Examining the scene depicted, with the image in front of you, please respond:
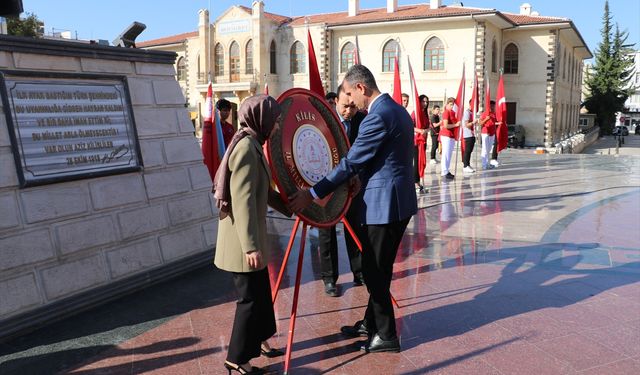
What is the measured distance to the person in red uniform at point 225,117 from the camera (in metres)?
8.18

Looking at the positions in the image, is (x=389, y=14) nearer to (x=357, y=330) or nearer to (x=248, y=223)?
(x=357, y=330)

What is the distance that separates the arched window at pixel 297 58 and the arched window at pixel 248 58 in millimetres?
3003

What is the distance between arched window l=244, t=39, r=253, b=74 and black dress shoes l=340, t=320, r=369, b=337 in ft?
122

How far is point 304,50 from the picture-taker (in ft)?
127

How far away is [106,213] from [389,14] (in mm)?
34075

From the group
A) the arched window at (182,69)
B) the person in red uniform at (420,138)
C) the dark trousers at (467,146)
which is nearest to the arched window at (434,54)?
the dark trousers at (467,146)

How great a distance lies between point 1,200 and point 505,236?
19.4ft

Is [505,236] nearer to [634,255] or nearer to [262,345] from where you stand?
[634,255]

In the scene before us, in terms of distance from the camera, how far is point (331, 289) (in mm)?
5062

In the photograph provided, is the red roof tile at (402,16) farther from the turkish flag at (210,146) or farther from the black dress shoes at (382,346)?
the black dress shoes at (382,346)

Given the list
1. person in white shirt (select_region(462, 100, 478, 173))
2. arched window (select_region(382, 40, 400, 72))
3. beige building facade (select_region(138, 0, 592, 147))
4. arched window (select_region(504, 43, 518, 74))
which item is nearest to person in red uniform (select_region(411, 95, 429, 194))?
person in white shirt (select_region(462, 100, 478, 173))

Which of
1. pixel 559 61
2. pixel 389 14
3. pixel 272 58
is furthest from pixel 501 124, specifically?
pixel 272 58

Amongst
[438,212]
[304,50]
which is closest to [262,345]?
[438,212]

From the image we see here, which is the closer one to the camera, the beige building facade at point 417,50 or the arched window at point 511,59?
the beige building facade at point 417,50
